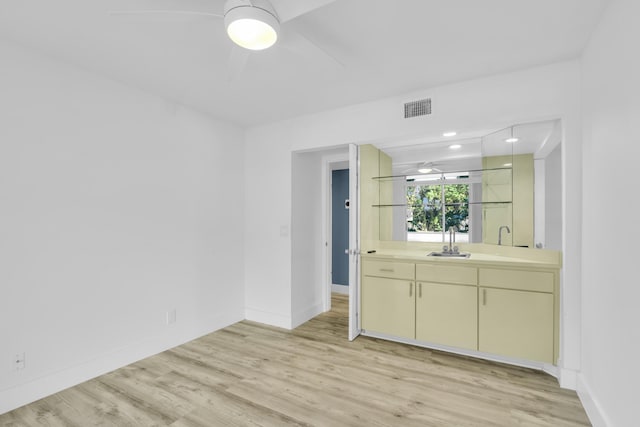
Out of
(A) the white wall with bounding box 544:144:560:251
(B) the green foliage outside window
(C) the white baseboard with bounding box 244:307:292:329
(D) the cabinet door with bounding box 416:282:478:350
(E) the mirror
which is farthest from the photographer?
(C) the white baseboard with bounding box 244:307:292:329

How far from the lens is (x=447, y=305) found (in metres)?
3.01

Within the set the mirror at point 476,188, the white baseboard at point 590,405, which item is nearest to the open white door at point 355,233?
the mirror at point 476,188

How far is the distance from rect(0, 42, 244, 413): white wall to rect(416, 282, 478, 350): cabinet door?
2340 millimetres

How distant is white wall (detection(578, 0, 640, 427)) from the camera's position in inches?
59.4

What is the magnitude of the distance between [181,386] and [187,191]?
1.89 metres

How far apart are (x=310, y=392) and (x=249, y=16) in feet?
8.17

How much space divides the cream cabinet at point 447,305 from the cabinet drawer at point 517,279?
0.11 metres

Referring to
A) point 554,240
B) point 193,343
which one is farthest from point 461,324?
point 193,343

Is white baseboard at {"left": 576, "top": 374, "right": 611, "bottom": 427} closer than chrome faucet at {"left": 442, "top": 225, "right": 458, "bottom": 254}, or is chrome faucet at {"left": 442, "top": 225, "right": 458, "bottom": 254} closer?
white baseboard at {"left": 576, "top": 374, "right": 611, "bottom": 427}

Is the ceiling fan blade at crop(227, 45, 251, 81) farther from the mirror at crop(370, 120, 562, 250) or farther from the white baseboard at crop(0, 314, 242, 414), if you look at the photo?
the white baseboard at crop(0, 314, 242, 414)

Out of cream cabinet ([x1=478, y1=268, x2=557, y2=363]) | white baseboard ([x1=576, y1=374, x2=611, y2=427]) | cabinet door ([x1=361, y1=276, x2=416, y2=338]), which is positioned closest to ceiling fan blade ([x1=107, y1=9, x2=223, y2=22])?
cabinet door ([x1=361, y1=276, x2=416, y2=338])

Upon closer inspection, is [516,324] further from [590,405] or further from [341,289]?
[341,289]

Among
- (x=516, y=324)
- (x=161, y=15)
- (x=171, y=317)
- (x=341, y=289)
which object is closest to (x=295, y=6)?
(x=161, y=15)

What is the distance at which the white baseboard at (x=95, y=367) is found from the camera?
219 cm
